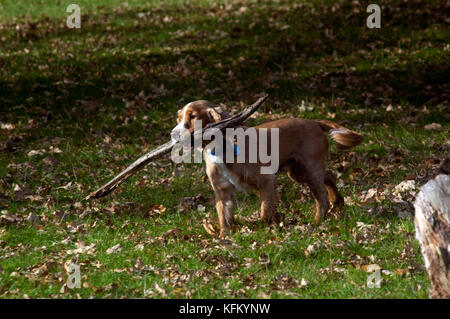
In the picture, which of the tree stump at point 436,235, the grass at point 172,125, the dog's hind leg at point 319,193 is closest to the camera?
the tree stump at point 436,235

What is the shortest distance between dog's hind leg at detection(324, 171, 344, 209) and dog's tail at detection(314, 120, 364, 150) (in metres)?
0.41

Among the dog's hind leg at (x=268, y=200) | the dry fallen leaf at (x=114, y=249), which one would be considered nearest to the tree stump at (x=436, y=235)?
the dog's hind leg at (x=268, y=200)

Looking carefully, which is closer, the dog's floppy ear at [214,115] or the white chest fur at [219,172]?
the dog's floppy ear at [214,115]

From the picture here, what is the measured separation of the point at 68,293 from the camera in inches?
223

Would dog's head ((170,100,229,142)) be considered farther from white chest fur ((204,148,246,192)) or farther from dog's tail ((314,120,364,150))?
dog's tail ((314,120,364,150))

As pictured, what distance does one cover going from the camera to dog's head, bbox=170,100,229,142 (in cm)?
684

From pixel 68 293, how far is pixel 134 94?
28.3 ft

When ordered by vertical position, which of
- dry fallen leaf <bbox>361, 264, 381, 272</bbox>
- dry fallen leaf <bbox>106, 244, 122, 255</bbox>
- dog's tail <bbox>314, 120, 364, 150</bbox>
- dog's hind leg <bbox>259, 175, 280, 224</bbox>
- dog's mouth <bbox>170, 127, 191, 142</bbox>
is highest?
dog's mouth <bbox>170, 127, 191, 142</bbox>

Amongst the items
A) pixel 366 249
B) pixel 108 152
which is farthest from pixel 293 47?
pixel 366 249

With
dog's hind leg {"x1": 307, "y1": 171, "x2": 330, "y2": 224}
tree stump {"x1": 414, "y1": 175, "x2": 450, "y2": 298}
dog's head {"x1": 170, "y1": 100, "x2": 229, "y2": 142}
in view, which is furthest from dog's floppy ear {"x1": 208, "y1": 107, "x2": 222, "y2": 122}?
tree stump {"x1": 414, "y1": 175, "x2": 450, "y2": 298}

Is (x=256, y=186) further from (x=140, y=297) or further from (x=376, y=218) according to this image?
(x=140, y=297)

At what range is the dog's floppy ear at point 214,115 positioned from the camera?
22.6 ft

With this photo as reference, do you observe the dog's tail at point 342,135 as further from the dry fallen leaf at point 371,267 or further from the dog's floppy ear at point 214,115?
the dry fallen leaf at point 371,267

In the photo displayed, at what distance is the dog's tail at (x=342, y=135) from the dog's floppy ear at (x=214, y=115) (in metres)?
1.41
